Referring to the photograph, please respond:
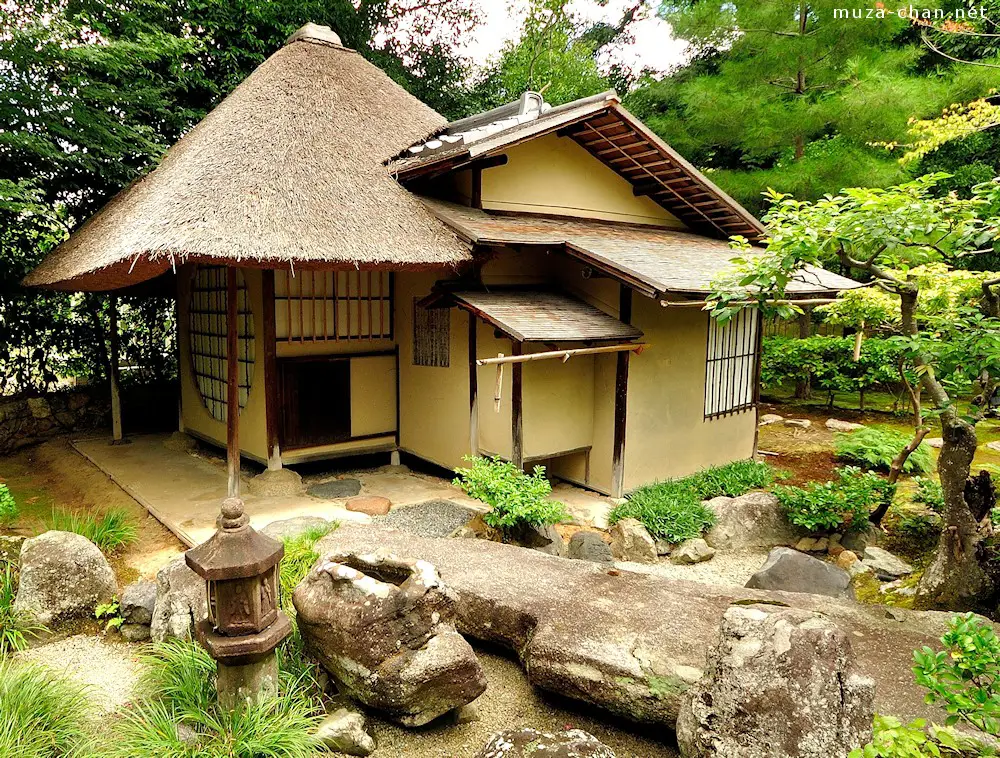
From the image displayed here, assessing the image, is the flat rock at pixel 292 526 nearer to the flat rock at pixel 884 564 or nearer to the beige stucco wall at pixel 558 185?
the beige stucco wall at pixel 558 185

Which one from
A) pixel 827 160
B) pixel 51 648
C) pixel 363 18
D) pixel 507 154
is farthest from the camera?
pixel 363 18

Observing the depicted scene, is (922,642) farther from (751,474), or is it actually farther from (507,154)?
(507,154)

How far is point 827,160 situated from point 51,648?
12.7 metres

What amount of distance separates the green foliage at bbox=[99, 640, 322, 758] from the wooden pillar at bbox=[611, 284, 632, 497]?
A: 471cm

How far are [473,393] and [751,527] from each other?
351cm

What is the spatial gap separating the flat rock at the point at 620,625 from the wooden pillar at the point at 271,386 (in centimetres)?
274

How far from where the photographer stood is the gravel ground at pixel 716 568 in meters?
5.87

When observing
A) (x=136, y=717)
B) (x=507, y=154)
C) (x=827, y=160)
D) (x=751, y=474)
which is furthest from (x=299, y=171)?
(x=827, y=160)

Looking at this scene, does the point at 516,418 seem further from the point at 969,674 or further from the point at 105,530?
the point at 969,674

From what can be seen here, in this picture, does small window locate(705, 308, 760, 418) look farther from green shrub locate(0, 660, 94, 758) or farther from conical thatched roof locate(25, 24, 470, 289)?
green shrub locate(0, 660, 94, 758)

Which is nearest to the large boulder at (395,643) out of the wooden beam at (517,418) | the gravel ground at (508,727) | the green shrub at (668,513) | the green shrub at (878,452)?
the gravel ground at (508,727)

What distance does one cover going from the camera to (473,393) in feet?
24.5

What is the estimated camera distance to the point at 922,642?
3725 millimetres

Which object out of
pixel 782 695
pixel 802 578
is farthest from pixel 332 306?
pixel 782 695
